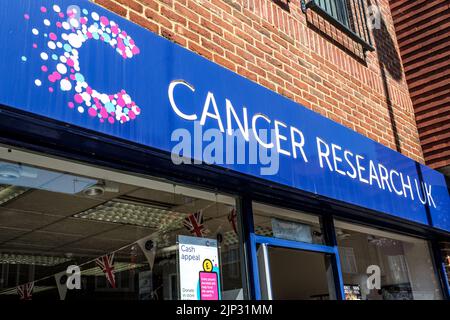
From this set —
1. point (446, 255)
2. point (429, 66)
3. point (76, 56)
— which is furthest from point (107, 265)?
point (429, 66)

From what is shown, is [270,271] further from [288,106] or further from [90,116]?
[90,116]

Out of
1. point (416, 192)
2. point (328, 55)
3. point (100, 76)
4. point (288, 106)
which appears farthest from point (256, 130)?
point (416, 192)

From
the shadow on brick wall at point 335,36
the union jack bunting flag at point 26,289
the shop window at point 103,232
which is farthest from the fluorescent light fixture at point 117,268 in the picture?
the shadow on brick wall at point 335,36

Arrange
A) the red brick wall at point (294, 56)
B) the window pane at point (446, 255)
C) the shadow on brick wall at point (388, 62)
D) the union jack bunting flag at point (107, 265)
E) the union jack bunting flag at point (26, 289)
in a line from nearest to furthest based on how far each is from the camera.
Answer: the red brick wall at point (294, 56) < the union jack bunting flag at point (26, 289) < the union jack bunting flag at point (107, 265) < the shadow on brick wall at point (388, 62) < the window pane at point (446, 255)

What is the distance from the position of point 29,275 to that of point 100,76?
2.41 meters

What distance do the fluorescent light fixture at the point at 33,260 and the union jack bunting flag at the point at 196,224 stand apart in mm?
1391

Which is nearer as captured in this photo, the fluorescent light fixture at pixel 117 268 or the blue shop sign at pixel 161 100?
the blue shop sign at pixel 161 100

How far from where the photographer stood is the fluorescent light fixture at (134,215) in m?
3.92

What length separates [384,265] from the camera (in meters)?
5.84

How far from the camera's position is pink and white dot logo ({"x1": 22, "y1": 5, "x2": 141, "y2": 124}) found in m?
2.49

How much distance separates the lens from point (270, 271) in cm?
394

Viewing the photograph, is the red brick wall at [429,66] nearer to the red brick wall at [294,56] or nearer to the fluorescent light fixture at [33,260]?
the red brick wall at [294,56]

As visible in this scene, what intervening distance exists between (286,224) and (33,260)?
7.90ft

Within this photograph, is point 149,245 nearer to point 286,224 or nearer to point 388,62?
point 286,224
